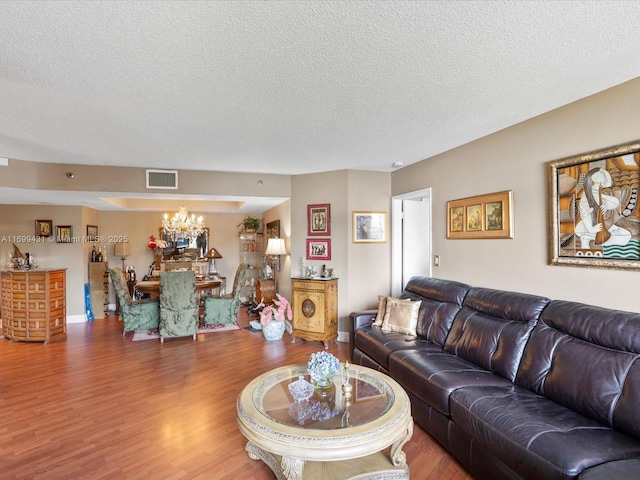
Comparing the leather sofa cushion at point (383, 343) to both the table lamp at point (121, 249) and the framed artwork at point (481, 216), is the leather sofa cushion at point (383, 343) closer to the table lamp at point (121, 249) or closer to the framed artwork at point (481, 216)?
the framed artwork at point (481, 216)

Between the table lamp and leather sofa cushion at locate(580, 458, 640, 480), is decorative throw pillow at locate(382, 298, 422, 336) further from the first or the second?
the table lamp

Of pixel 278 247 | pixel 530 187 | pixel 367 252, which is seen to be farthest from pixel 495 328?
pixel 278 247

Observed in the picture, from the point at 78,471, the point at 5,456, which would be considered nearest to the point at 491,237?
the point at 78,471

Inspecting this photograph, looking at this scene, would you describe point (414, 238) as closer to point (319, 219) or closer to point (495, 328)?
point (319, 219)

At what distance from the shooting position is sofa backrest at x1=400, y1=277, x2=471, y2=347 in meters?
3.11

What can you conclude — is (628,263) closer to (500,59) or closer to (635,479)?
(635,479)

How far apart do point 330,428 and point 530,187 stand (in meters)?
2.53

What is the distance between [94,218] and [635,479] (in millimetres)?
8028

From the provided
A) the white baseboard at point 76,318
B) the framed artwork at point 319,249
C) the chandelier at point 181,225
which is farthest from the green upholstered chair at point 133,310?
the framed artwork at point 319,249

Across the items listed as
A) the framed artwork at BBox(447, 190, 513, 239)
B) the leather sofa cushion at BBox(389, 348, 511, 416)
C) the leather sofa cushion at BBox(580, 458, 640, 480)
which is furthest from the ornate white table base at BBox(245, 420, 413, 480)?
the framed artwork at BBox(447, 190, 513, 239)

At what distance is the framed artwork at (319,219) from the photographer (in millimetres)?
4840

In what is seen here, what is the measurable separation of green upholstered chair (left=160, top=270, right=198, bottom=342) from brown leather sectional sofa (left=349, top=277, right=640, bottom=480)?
310cm

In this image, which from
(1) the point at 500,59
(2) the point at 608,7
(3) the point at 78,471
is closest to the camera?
(2) the point at 608,7

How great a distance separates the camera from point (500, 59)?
1.86 metres
